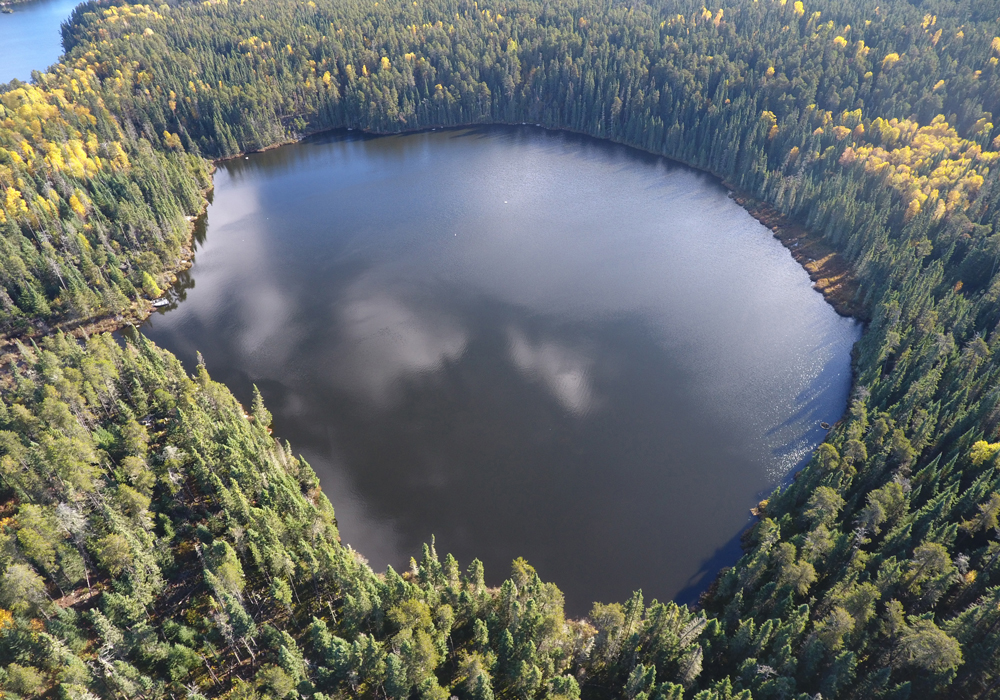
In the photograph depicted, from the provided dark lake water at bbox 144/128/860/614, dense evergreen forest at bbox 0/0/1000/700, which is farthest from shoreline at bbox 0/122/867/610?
dark lake water at bbox 144/128/860/614

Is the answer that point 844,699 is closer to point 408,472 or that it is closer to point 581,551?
point 581,551

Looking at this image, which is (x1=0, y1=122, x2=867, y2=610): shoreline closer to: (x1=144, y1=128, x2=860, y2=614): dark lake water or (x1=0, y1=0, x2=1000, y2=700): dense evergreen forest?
(x1=0, y1=0, x2=1000, y2=700): dense evergreen forest

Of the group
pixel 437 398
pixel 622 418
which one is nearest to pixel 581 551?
pixel 622 418

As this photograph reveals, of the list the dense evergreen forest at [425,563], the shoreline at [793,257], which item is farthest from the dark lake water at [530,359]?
the dense evergreen forest at [425,563]

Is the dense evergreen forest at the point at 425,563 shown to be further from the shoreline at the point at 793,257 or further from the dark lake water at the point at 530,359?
the dark lake water at the point at 530,359

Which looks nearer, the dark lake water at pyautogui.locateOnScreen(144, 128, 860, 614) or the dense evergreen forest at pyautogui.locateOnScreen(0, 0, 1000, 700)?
the dense evergreen forest at pyautogui.locateOnScreen(0, 0, 1000, 700)

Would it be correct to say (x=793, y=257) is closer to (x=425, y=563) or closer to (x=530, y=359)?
(x=530, y=359)

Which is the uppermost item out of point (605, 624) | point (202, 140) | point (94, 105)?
point (94, 105)

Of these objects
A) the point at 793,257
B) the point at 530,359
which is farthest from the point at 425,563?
the point at 793,257
